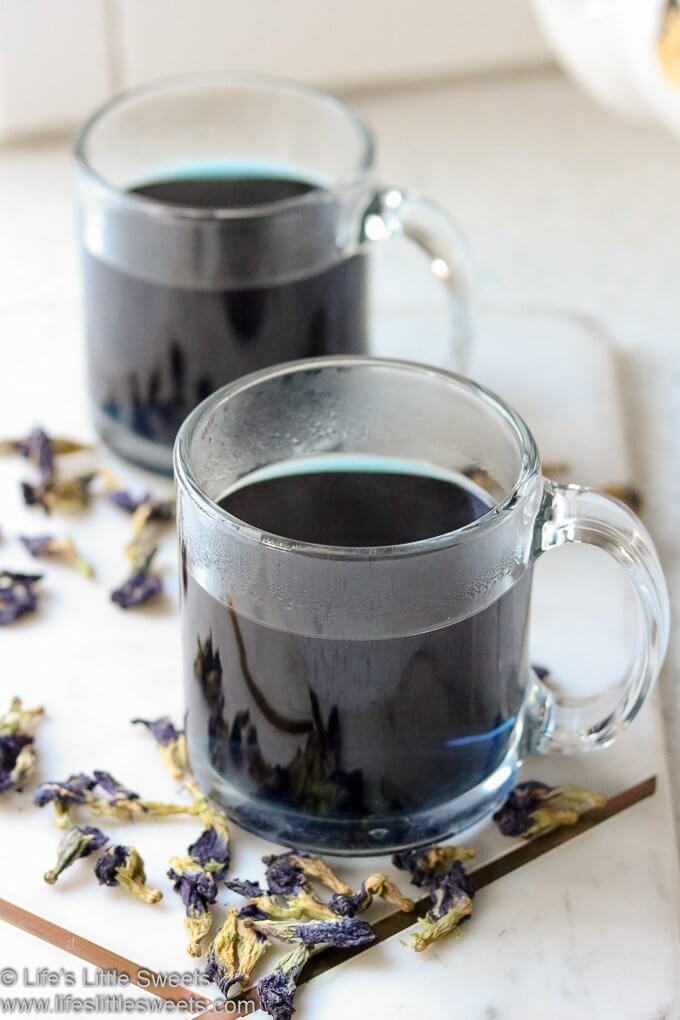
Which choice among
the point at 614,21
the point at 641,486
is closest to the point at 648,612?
the point at 641,486

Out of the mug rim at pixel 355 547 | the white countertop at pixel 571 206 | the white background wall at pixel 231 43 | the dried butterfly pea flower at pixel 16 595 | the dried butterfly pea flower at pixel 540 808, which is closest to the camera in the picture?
the mug rim at pixel 355 547

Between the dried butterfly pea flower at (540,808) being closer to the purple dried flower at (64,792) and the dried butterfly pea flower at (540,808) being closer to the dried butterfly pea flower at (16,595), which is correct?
the purple dried flower at (64,792)

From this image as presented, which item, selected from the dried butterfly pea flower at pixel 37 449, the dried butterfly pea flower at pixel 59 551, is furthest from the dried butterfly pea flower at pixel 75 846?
the dried butterfly pea flower at pixel 37 449

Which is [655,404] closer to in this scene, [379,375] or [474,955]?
[379,375]

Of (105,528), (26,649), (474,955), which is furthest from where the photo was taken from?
(105,528)

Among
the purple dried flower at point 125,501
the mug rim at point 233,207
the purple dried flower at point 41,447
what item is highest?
the mug rim at point 233,207

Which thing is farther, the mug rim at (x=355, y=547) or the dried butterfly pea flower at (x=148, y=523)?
the dried butterfly pea flower at (x=148, y=523)
